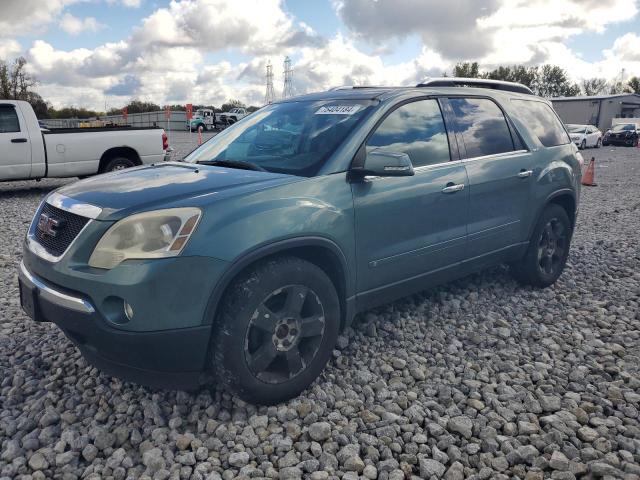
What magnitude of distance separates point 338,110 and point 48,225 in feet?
6.40

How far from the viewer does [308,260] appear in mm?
3143

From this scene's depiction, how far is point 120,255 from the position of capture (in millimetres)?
2551

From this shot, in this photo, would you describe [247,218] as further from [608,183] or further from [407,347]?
[608,183]

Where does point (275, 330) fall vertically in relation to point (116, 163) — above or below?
below

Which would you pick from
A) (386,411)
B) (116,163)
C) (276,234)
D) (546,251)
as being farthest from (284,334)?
(116,163)

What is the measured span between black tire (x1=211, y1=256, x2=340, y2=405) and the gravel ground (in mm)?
200

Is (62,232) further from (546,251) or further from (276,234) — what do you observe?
(546,251)

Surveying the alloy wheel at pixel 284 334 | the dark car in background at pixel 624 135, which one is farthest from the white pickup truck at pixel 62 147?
the dark car in background at pixel 624 135

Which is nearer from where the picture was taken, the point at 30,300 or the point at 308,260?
the point at 30,300

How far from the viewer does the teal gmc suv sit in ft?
8.40

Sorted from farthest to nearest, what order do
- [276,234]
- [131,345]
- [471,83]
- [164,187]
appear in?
[471,83] < [164,187] < [276,234] < [131,345]

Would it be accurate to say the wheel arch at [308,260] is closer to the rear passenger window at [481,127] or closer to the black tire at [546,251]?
the rear passenger window at [481,127]

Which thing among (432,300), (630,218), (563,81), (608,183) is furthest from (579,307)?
(563,81)

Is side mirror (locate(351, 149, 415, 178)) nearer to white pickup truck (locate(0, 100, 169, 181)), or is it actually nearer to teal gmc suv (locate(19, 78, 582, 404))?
teal gmc suv (locate(19, 78, 582, 404))
